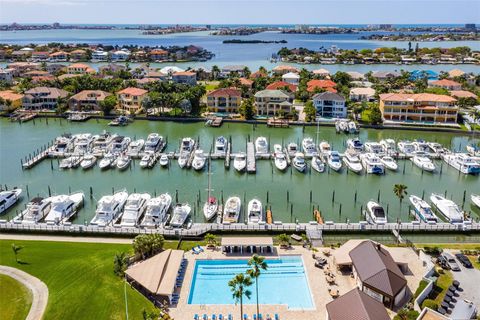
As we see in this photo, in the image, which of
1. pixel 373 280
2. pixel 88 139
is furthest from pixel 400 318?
pixel 88 139

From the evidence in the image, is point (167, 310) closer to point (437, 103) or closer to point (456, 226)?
point (456, 226)

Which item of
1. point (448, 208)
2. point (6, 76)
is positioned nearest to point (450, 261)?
point (448, 208)

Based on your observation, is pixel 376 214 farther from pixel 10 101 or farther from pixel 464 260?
pixel 10 101

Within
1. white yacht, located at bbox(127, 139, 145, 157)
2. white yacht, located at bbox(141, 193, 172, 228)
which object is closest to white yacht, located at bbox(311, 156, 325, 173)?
white yacht, located at bbox(141, 193, 172, 228)

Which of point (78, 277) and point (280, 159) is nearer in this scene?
point (78, 277)

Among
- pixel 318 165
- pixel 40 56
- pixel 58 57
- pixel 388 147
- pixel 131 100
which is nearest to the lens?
pixel 318 165

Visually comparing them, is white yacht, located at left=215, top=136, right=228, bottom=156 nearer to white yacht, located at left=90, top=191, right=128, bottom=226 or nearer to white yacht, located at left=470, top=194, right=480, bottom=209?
white yacht, located at left=90, top=191, right=128, bottom=226

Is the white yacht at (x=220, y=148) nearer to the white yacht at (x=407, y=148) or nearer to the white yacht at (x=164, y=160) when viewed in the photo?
the white yacht at (x=164, y=160)

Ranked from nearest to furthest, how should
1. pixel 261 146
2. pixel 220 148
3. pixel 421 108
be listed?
pixel 220 148, pixel 261 146, pixel 421 108
